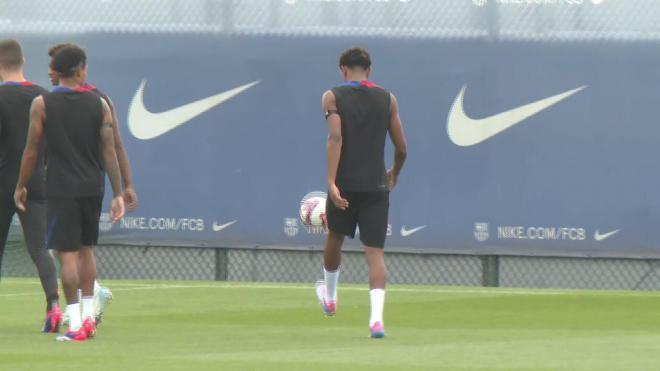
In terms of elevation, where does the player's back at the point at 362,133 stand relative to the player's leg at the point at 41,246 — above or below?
above

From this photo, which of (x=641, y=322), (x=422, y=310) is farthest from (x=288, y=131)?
(x=641, y=322)

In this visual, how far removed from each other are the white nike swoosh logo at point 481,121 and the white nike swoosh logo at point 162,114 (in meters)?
2.30

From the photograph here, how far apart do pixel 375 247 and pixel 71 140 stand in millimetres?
2203

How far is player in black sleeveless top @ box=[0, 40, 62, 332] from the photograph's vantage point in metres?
12.5

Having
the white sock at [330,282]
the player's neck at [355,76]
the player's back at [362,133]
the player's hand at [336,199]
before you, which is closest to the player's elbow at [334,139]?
the player's back at [362,133]

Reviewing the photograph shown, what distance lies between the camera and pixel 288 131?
18781mm

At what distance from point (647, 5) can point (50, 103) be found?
789 centimetres

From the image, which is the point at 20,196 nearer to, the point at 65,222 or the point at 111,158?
the point at 65,222

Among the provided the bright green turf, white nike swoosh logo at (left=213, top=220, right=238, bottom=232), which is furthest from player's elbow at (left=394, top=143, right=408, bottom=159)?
white nike swoosh logo at (left=213, top=220, right=238, bottom=232)

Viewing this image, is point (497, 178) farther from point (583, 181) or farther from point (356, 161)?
point (356, 161)

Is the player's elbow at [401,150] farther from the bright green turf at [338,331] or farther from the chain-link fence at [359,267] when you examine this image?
the chain-link fence at [359,267]

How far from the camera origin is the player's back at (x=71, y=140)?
1159cm

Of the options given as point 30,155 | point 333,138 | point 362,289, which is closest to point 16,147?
point 30,155

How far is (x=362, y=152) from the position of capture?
12344 millimetres
